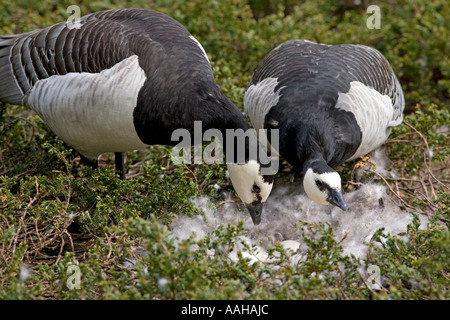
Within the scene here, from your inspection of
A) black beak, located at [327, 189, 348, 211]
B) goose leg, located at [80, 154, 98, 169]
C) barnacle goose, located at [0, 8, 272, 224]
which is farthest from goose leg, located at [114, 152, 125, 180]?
black beak, located at [327, 189, 348, 211]

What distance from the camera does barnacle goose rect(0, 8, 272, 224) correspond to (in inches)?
189

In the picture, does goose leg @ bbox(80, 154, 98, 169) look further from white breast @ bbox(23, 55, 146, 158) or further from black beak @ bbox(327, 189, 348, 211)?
black beak @ bbox(327, 189, 348, 211)

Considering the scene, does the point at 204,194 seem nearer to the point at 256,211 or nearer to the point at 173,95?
the point at 256,211

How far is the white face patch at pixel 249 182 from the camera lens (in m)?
4.78

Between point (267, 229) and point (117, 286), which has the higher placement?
point (117, 286)

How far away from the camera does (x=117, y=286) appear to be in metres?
4.18

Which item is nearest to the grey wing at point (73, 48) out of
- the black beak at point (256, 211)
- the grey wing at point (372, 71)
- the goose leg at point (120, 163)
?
the goose leg at point (120, 163)

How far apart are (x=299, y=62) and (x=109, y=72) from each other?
1.68m

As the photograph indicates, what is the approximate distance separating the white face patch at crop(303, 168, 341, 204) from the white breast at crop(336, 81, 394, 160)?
0.66 m

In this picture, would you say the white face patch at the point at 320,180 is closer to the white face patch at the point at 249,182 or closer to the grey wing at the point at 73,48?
the white face patch at the point at 249,182

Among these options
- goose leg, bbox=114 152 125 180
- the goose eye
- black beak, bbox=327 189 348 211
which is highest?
the goose eye
